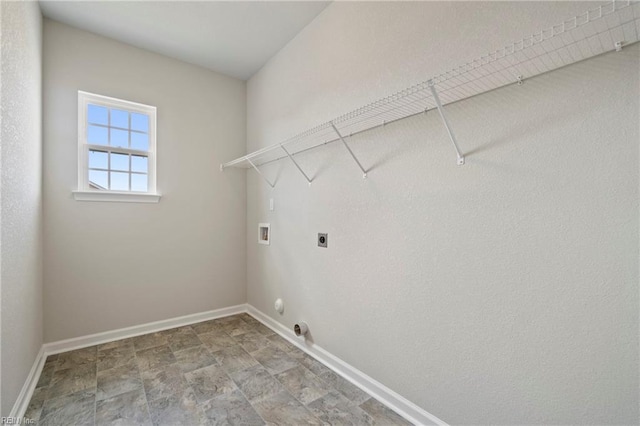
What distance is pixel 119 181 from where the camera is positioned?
2.71 meters

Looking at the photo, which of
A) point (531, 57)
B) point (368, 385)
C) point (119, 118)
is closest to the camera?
point (531, 57)

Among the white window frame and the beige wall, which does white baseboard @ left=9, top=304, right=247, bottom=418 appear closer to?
the beige wall

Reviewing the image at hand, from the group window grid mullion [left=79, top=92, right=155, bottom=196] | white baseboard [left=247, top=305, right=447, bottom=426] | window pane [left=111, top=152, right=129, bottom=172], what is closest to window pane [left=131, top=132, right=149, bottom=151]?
window grid mullion [left=79, top=92, right=155, bottom=196]

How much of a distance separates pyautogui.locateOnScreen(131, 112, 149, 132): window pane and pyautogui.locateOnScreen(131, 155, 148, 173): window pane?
28 cm

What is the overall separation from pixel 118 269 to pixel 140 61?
2.03m

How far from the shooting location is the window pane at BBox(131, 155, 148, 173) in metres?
2.79

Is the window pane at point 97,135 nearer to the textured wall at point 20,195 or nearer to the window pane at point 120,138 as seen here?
the window pane at point 120,138

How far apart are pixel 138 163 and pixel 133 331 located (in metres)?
1.64

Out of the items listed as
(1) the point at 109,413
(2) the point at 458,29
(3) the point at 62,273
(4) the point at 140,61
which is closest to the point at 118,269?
(3) the point at 62,273

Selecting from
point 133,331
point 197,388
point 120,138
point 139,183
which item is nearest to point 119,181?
point 139,183

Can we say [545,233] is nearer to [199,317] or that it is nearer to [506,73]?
[506,73]

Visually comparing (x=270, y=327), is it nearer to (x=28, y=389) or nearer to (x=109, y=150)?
(x=28, y=389)

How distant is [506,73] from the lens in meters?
1.21

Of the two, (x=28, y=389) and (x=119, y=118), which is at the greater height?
(x=119, y=118)
